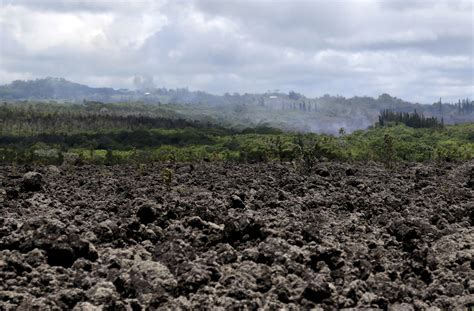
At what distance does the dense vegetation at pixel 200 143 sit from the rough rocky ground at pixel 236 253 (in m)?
16.0

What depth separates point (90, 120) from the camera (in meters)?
168

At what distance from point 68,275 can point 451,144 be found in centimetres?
7541

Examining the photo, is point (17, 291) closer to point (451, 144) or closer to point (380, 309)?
point (380, 309)

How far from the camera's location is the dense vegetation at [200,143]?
53.7 meters

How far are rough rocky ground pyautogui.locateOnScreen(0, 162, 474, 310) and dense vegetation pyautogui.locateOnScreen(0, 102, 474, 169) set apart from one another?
15973 millimetres

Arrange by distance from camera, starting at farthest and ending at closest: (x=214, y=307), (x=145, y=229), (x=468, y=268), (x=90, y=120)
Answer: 1. (x=90, y=120)
2. (x=145, y=229)
3. (x=468, y=268)
4. (x=214, y=307)

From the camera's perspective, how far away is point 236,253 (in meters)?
11.0

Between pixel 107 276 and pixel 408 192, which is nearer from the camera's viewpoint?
pixel 107 276

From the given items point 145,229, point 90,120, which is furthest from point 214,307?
point 90,120

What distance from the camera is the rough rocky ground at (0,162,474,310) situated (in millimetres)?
8859

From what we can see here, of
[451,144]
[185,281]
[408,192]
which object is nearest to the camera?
[185,281]

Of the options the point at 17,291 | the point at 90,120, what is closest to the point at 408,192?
the point at 17,291

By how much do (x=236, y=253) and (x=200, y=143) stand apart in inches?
3882

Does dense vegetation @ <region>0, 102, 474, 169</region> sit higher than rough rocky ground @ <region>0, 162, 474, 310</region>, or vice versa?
rough rocky ground @ <region>0, 162, 474, 310</region>
